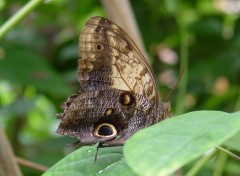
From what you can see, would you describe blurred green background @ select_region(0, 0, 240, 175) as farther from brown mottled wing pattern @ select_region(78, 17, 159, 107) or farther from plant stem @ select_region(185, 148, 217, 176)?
plant stem @ select_region(185, 148, 217, 176)

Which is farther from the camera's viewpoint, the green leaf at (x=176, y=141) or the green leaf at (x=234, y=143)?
the green leaf at (x=234, y=143)

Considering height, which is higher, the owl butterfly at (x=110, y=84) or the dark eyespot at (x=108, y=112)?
the owl butterfly at (x=110, y=84)

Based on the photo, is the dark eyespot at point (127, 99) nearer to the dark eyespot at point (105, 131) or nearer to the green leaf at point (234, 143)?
the dark eyespot at point (105, 131)

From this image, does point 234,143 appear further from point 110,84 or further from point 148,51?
point 148,51

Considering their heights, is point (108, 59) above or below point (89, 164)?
above

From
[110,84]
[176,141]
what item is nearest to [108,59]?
[110,84]

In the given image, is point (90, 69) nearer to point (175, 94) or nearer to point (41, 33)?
point (175, 94)

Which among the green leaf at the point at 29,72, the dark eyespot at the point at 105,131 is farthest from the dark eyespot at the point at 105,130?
the green leaf at the point at 29,72
